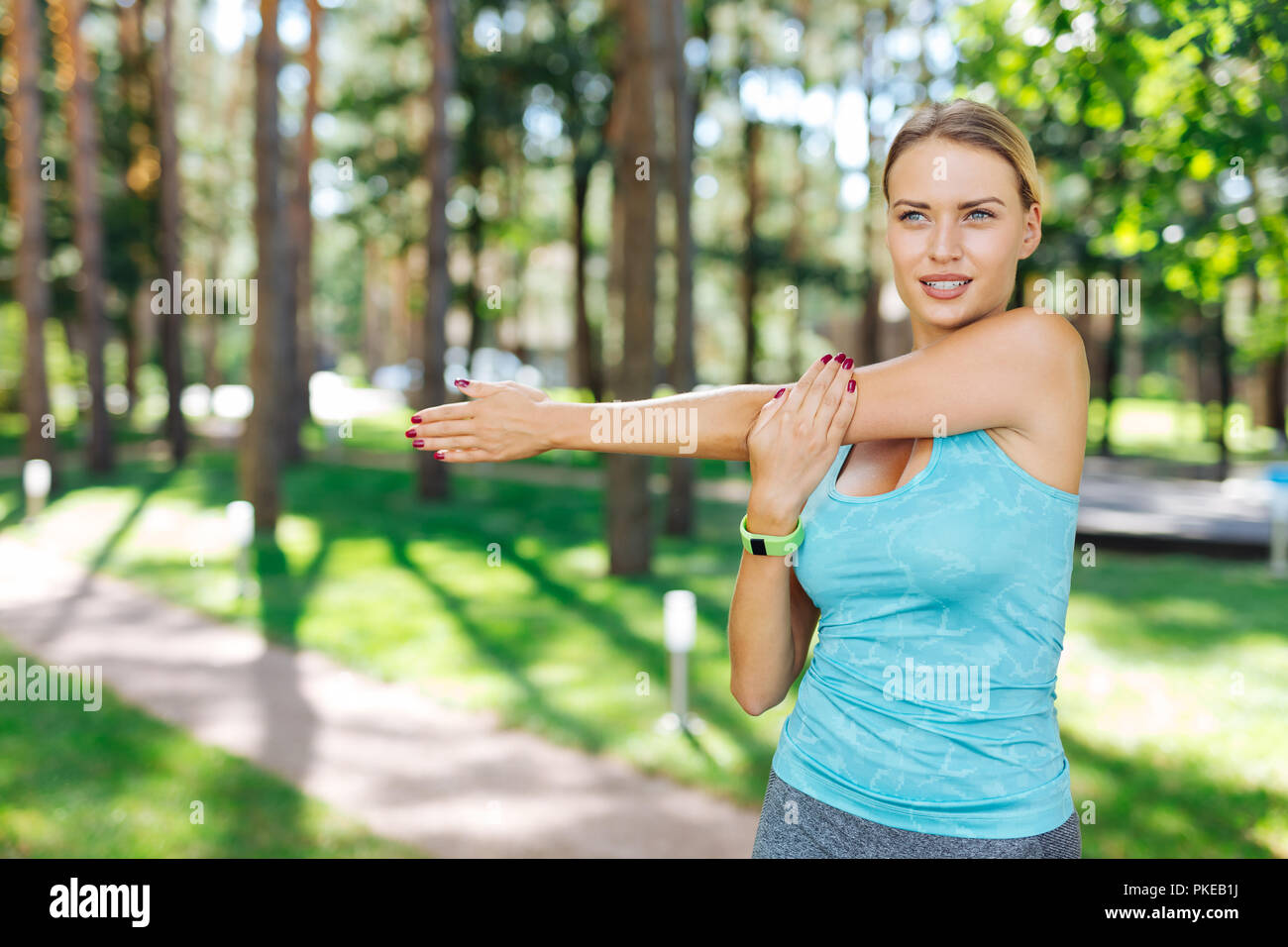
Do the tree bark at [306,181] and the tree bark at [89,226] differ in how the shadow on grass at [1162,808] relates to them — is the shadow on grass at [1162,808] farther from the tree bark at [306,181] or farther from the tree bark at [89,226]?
the tree bark at [306,181]

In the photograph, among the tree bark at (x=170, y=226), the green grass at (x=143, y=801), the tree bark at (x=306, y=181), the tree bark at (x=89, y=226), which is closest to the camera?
the green grass at (x=143, y=801)

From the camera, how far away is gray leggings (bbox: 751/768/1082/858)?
66.1 inches

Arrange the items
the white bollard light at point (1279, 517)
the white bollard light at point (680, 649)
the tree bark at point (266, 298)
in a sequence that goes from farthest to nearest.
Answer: the tree bark at point (266, 298) < the white bollard light at point (1279, 517) < the white bollard light at point (680, 649)

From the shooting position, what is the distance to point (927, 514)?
1648mm

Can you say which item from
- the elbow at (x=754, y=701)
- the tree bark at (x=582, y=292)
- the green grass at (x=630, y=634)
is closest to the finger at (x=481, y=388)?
the elbow at (x=754, y=701)

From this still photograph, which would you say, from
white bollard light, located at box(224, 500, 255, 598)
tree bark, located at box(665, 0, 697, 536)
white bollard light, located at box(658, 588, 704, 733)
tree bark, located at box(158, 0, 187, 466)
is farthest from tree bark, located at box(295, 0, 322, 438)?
white bollard light, located at box(658, 588, 704, 733)

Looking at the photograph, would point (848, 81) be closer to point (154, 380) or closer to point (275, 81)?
point (275, 81)

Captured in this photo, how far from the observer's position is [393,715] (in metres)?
7.24

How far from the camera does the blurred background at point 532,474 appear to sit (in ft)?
17.8

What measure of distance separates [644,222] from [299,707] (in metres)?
6.36

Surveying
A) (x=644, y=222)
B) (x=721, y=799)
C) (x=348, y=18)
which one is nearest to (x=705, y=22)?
(x=644, y=222)

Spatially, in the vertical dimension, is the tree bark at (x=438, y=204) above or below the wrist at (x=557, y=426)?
above

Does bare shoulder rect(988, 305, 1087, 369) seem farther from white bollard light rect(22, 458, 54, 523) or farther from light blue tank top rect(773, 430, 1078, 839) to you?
white bollard light rect(22, 458, 54, 523)

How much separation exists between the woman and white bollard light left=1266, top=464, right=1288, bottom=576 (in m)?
11.4
